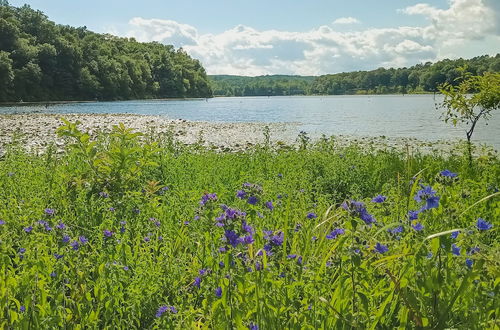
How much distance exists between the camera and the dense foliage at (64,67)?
71.2 meters

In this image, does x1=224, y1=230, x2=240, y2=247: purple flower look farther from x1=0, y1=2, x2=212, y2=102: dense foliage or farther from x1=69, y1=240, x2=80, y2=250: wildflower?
x1=0, y1=2, x2=212, y2=102: dense foliage

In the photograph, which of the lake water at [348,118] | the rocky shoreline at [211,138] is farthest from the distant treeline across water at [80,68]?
the rocky shoreline at [211,138]

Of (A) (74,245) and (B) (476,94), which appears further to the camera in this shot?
(B) (476,94)

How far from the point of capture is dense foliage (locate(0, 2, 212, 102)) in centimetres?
7119

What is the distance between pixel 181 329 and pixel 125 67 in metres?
99.9

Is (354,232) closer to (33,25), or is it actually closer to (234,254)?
(234,254)

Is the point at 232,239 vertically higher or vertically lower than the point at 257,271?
higher

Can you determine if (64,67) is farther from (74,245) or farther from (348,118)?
(74,245)

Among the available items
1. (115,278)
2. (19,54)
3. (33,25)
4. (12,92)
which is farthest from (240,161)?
(33,25)

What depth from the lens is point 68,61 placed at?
82.9 metres

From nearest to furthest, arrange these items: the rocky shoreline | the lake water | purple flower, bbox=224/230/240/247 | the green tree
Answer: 1. purple flower, bbox=224/230/240/247
2. the green tree
3. the rocky shoreline
4. the lake water

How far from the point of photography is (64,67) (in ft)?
270

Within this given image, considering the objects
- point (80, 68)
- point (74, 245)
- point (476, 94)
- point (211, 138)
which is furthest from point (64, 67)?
point (74, 245)

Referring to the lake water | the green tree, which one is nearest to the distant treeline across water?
the lake water
